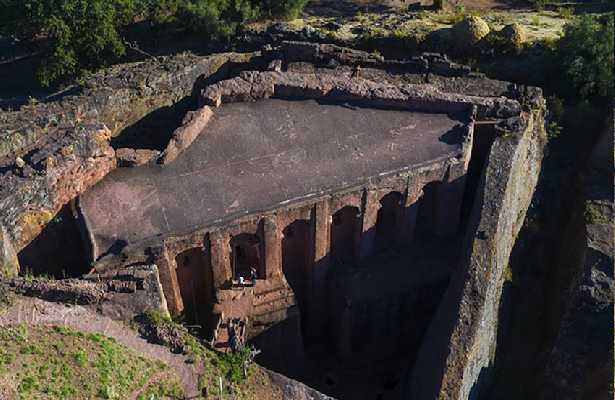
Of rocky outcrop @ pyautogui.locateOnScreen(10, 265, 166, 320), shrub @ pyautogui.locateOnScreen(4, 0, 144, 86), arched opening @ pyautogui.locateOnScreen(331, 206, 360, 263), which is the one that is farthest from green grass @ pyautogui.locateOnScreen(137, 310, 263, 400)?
shrub @ pyautogui.locateOnScreen(4, 0, 144, 86)

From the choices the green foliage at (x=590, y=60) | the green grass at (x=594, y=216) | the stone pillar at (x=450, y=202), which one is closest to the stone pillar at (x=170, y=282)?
the stone pillar at (x=450, y=202)

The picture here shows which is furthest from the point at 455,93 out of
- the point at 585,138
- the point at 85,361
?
the point at 85,361

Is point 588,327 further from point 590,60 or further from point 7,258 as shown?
point 7,258

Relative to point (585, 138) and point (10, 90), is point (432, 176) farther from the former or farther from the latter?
point (10, 90)

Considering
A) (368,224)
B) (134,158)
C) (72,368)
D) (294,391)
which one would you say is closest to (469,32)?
(368,224)

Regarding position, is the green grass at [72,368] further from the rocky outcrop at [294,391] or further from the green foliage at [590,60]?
the green foliage at [590,60]

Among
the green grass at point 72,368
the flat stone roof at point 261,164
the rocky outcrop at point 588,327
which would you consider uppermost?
the flat stone roof at point 261,164

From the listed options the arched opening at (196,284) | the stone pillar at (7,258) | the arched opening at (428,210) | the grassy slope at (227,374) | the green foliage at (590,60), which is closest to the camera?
the grassy slope at (227,374)
